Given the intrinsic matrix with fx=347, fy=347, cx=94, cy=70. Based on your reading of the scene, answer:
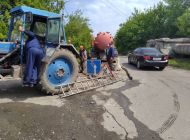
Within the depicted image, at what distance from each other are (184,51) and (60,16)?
847 inches

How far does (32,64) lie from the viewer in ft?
32.9

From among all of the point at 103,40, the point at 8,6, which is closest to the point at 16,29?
the point at 103,40

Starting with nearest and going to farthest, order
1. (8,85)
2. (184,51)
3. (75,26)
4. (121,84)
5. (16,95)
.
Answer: (16,95)
(8,85)
(121,84)
(75,26)
(184,51)

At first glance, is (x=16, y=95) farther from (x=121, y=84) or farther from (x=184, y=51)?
(x=184, y=51)

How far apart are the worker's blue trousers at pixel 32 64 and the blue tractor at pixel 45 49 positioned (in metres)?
0.18

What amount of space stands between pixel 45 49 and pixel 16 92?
1716 millimetres

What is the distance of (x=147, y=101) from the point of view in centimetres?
1048

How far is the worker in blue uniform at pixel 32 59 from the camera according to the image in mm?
9992

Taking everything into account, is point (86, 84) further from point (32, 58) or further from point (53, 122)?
point (53, 122)

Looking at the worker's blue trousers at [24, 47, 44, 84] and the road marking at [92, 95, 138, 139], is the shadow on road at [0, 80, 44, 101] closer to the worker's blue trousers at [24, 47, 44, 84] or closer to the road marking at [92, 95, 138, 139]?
the worker's blue trousers at [24, 47, 44, 84]

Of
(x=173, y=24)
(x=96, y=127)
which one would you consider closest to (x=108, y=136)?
(x=96, y=127)

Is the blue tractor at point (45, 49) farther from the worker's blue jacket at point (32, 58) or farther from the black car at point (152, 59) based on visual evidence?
the black car at point (152, 59)

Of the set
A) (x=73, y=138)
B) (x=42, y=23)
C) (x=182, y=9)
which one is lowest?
(x=73, y=138)

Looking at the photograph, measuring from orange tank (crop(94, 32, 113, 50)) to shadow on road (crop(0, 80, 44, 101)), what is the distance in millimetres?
6356
